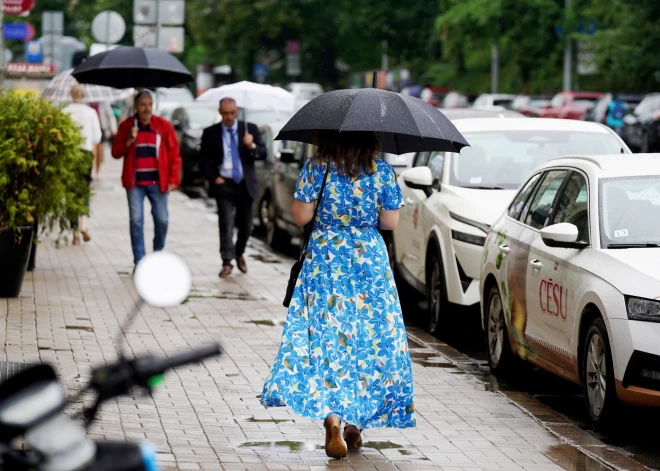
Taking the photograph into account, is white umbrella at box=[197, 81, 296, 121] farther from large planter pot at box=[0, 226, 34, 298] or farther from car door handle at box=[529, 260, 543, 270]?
car door handle at box=[529, 260, 543, 270]

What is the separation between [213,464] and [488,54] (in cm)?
6226

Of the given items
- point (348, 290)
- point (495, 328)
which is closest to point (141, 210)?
point (495, 328)

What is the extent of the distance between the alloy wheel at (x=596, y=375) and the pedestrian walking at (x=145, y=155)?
6.93m

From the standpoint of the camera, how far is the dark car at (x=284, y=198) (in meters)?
16.7

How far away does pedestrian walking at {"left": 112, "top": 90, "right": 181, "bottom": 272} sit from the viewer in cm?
1378

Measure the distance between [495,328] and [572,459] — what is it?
2730 mm

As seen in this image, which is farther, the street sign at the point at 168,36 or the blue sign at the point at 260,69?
the blue sign at the point at 260,69

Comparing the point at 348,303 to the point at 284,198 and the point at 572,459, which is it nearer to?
the point at 572,459

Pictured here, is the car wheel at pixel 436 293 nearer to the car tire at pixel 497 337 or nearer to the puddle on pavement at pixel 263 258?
the car tire at pixel 497 337

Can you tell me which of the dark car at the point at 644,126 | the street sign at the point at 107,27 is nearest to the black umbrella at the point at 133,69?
the street sign at the point at 107,27

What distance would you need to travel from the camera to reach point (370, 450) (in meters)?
6.88

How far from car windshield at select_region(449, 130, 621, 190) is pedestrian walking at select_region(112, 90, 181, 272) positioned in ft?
10.7

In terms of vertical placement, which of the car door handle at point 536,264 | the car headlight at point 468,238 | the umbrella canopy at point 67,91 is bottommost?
the car headlight at point 468,238

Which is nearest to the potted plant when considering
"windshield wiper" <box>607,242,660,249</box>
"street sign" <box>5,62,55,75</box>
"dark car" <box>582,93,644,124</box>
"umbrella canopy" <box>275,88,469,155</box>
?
"umbrella canopy" <box>275,88,469,155</box>
